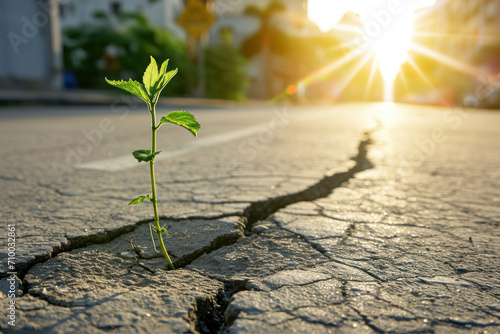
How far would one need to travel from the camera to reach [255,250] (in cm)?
123

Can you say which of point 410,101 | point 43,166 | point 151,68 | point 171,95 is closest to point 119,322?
point 151,68

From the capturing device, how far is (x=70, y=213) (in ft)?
5.00

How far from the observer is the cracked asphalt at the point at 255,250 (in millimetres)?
859

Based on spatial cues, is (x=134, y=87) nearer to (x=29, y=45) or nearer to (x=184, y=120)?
(x=184, y=120)

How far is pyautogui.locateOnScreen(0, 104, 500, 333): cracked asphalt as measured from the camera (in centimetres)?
86

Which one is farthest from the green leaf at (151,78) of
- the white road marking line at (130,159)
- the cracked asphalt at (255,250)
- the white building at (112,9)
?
the white building at (112,9)

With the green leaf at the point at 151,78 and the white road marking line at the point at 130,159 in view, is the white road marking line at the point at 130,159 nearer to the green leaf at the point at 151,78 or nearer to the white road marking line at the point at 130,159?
the white road marking line at the point at 130,159

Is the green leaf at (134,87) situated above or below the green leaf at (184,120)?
above

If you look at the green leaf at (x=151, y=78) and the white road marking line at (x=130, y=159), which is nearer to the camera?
the green leaf at (x=151, y=78)

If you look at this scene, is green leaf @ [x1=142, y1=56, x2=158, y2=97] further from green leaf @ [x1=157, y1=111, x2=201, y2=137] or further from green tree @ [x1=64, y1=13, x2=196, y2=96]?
green tree @ [x1=64, y1=13, x2=196, y2=96]

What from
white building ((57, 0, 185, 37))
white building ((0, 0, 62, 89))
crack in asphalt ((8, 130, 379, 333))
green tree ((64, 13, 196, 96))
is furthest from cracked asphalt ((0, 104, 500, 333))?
white building ((57, 0, 185, 37))

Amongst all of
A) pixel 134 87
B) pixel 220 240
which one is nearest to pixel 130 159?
pixel 220 240

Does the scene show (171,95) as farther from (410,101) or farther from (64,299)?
(64,299)

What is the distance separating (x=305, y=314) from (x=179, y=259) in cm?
42
